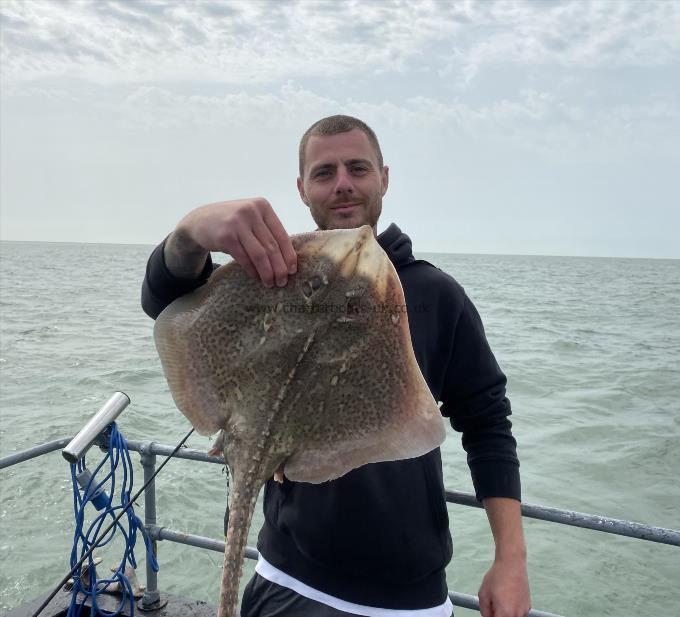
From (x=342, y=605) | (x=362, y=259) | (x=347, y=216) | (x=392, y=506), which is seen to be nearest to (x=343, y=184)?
(x=347, y=216)

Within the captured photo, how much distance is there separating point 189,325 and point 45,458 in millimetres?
8141

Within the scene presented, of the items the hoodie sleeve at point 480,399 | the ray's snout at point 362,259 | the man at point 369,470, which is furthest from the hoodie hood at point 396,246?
the ray's snout at point 362,259

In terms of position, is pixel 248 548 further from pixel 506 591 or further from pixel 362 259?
pixel 362 259

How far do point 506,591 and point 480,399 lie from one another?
639 millimetres

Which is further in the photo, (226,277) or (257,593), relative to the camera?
(257,593)

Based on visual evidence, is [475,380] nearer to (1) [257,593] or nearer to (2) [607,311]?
(1) [257,593]

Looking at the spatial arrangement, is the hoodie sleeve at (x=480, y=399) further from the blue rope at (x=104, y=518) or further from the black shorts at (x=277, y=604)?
the blue rope at (x=104, y=518)

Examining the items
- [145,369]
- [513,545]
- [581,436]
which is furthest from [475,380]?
[145,369]

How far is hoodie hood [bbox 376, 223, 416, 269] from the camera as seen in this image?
2.11 metres

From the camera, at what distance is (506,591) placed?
183 cm

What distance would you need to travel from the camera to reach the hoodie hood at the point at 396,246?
6.91 feet

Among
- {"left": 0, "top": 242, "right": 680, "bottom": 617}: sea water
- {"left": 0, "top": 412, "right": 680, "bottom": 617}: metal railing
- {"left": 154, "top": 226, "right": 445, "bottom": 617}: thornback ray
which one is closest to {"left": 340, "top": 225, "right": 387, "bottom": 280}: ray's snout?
{"left": 154, "top": 226, "right": 445, "bottom": 617}: thornback ray

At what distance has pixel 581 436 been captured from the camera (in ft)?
33.6

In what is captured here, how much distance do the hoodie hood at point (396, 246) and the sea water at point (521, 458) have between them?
4.63m
